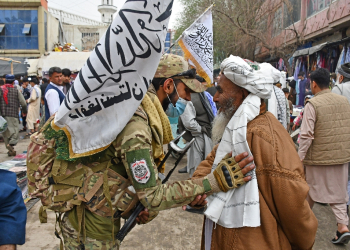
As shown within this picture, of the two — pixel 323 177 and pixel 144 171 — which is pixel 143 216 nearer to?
pixel 144 171

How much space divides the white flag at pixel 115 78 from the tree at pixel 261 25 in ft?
47.0

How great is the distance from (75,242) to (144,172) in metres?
0.74

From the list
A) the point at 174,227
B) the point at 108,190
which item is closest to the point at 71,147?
the point at 108,190

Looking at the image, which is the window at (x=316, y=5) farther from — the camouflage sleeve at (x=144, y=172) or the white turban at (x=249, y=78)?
the camouflage sleeve at (x=144, y=172)

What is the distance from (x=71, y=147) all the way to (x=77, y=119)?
17cm

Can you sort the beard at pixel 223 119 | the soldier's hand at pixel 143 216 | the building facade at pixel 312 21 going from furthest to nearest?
the building facade at pixel 312 21 → the beard at pixel 223 119 → the soldier's hand at pixel 143 216

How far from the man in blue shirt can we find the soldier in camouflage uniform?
1.01 ft

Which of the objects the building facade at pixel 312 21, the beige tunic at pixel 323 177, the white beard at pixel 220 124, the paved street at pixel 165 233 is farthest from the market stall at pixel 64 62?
the white beard at pixel 220 124

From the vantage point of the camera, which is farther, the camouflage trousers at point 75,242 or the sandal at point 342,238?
the sandal at point 342,238

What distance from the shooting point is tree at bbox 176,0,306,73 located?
15.2 m

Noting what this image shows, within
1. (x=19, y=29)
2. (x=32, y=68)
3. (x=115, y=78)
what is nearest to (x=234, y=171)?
(x=115, y=78)

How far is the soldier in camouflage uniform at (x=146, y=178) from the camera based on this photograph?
1.40m

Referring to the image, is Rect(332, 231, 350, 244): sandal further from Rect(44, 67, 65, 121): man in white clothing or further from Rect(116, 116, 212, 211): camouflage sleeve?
Rect(44, 67, 65, 121): man in white clothing

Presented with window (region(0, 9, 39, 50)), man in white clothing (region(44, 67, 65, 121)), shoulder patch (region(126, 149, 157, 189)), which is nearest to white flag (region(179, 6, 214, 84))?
man in white clothing (region(44, 67, 65, 121))
